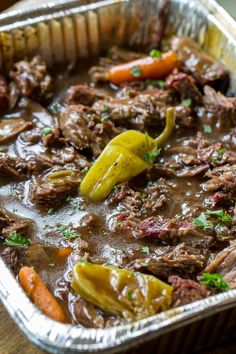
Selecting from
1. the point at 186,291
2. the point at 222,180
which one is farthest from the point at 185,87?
the point at 186,291

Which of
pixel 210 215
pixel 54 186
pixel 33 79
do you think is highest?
pixel 33 79

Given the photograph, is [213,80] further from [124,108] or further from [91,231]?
[91,231]

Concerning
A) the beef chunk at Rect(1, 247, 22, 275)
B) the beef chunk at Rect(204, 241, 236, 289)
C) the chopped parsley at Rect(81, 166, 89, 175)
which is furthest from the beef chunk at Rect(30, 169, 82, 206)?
the beef chunk at Rect(204, 241, 236, 289)

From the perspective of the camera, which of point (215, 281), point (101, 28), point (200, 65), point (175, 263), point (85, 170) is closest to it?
point (215, 281)

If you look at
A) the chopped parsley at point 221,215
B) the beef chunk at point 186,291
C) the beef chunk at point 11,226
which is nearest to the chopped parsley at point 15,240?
the beef chunk at point 11,226

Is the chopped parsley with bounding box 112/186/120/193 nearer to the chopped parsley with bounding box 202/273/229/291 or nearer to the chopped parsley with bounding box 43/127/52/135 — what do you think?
the chopped parsley with bounding box 43/127/52/135

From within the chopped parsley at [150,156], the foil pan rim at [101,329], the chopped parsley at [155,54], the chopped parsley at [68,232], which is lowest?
the chopped parsley at [68,232]

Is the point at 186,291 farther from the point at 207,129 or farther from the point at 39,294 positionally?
the point at 207,129

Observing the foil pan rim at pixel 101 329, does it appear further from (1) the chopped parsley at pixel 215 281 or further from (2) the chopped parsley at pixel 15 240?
(2) the chopped parsley at pixel 15 240
